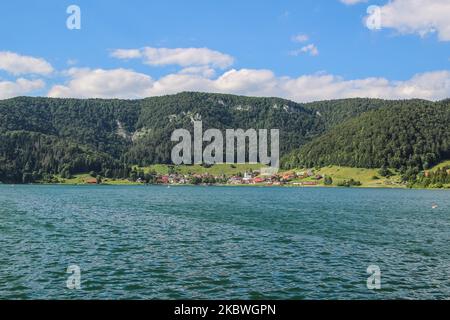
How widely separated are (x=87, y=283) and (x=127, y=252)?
14.7m

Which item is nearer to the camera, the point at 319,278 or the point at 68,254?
the point at 319,278

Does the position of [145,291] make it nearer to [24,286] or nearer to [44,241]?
[24,286]

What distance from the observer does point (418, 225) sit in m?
89.0

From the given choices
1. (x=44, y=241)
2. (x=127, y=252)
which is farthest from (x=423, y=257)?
(x=44, y=241)

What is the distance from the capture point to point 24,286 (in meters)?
38.0

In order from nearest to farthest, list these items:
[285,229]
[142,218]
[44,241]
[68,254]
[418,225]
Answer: [68,254] < [44,241] < [285,229] < [418,225] < [142,218]

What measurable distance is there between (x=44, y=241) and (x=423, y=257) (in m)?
48.5
